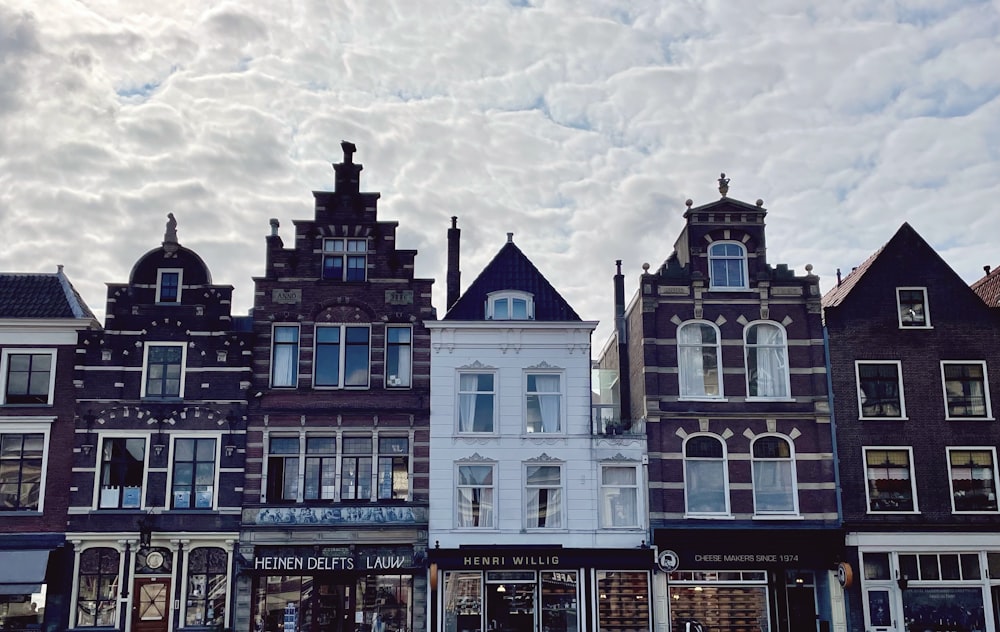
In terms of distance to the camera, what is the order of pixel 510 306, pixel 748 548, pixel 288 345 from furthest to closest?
pixel 510 306
pixel 288 345
pixel 748 548

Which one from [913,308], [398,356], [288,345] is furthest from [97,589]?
[913,308]

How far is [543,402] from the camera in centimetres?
3064

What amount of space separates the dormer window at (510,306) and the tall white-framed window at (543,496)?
4622 millimetres

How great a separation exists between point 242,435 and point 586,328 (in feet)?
35.7

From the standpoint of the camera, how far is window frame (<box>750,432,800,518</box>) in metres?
29.7

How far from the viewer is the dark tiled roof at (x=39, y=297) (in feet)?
100

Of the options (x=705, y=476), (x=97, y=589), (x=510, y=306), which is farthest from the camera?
(x=510, y=306)

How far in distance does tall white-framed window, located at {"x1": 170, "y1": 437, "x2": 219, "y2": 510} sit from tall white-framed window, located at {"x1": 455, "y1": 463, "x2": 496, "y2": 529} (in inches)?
284

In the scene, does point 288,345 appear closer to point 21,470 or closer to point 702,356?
point 21,470

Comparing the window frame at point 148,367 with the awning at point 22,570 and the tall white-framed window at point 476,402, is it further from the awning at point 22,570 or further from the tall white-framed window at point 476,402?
the tall white-framed window at point 476,402

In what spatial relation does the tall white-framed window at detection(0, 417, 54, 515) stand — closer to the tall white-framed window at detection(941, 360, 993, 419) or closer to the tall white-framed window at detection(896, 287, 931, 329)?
the tall white-framed window at detection(896, 287, 931, 329)

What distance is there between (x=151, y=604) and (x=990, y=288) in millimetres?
28739

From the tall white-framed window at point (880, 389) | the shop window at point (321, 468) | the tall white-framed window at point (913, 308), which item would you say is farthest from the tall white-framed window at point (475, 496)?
the tall white-framed window at point (913, 308)

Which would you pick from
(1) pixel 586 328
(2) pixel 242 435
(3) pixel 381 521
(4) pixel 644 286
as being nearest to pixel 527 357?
(1) pixel 586 328
